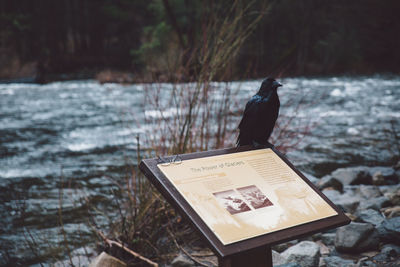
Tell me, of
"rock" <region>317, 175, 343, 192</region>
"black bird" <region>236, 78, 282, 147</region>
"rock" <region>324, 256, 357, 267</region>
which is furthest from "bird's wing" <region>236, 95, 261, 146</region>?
"rock" <region>317, 175, 343, 192</region>

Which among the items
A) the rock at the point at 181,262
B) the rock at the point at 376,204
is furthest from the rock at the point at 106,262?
Result: the rock at the point at 376,204

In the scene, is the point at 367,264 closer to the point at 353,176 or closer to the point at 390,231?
the point at 390,231

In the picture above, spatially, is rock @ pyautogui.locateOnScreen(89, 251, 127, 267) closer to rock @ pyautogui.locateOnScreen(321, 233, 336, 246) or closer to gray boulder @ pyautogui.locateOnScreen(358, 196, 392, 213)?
rock @ pyautogui.locateOnScreen(321, 233, 336, 246)

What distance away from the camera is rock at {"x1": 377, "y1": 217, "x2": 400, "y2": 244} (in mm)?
→ 1899

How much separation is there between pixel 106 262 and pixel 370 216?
1.81 meters

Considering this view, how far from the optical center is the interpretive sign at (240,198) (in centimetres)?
99

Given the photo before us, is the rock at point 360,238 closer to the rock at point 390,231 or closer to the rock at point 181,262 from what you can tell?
the rock at point 390,231

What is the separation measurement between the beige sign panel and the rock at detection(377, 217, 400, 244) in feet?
3.22

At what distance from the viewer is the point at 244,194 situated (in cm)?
114

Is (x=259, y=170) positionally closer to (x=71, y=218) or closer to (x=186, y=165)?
(x=186, y=165)

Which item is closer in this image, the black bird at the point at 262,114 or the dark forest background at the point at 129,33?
the black bird at the point at 262,114

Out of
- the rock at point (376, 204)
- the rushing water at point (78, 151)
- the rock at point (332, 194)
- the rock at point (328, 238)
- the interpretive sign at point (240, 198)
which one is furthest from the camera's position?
the rock at point (332, 194)

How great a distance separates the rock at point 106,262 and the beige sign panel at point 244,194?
3.39ft

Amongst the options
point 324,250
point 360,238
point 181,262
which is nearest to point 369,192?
point 324,250
